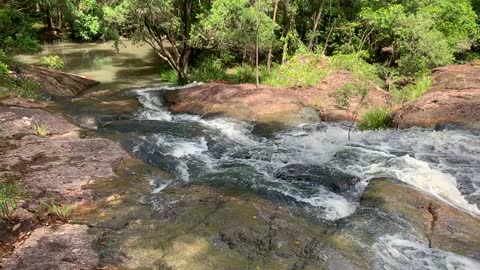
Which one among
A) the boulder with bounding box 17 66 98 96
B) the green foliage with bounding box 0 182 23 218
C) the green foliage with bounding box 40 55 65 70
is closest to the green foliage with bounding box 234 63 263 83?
the boulder with bounding box 17 66 98 96

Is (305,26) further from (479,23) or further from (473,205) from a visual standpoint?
(473,205)

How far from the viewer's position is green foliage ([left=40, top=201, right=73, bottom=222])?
217 inches

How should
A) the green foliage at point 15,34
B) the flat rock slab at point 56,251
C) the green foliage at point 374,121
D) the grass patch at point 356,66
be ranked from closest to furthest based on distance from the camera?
the flat rock slab at point 56,251 → the green foliage at point 374,121 → the green foliage at point 15,34 → the grass patch at point 356,66

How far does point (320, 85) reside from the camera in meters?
15.5

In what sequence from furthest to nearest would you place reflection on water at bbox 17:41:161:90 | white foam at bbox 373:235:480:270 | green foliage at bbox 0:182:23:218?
reflection on water at bbox 17:41:161:90 < green foliage at bbox 0:182:23:218 < white foam at bbox 373:235:480:270

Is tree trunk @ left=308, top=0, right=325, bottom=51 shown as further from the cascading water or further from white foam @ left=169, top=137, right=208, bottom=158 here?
white foam @ left=169, top=137, right=208, bottom=158


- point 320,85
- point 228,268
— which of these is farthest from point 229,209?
point 320,85

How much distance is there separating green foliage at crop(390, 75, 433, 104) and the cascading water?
3.68 meters

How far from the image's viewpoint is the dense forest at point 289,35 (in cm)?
1538

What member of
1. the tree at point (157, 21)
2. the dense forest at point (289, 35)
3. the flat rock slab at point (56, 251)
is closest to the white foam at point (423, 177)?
the flat rock slab at point (56, 251)

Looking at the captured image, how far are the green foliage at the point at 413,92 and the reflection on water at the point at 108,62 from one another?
10623mm

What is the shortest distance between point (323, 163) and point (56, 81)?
12.3 meters

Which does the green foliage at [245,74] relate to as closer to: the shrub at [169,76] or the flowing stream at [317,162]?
the shrub at [169,76]

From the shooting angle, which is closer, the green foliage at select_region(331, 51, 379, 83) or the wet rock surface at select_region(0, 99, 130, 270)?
the wet rock surface at select_region(0, 99, 130, 270)
